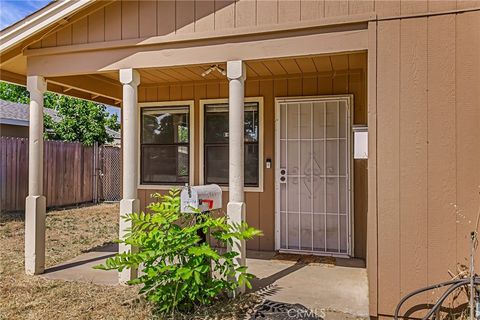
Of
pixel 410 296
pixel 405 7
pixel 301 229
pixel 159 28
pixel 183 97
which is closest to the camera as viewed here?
pixel 410 296

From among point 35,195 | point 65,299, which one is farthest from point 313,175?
point 35,195

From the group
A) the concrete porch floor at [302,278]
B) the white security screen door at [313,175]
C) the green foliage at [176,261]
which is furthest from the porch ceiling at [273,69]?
the concrete porch floor at [302,278]

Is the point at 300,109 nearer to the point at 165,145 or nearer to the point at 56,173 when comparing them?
the point at 165,145

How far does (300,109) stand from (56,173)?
729 centimetres

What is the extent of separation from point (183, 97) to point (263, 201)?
203 centimetres

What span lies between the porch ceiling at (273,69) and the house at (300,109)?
0.12 ft

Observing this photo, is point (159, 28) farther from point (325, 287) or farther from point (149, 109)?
point (325, 287)

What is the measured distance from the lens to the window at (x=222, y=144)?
5.25 metres

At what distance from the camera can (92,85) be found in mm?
Result: 5316

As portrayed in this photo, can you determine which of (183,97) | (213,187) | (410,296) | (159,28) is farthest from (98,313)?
(183,97)

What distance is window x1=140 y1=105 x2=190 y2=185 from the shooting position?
221 inches

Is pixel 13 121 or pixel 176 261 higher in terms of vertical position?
A: pixel 13 121

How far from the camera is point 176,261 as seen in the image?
310cm

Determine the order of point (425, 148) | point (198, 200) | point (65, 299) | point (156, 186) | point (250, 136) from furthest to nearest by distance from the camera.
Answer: point (156, 186)
point (250, 136)
point (65, 299)
point (198, 200)
point (425, 148)
